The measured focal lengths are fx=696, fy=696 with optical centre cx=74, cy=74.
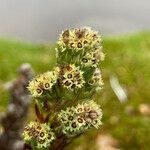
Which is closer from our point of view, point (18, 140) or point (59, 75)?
point (59, 75)

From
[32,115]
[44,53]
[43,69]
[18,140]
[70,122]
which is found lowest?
[70,122]

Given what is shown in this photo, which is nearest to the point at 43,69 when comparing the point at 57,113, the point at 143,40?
the point at 143,40

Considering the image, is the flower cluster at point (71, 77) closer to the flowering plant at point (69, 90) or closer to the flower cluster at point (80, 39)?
the flowering plant at point (69, 90)

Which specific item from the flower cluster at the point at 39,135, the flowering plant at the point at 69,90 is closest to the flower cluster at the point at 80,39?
the flowering plant at the point at 69,90

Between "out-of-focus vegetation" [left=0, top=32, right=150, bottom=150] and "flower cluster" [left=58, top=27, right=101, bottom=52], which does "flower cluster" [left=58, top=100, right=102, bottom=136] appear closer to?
"flower cluster" [left=58, top=27, right=101, bottom=52]

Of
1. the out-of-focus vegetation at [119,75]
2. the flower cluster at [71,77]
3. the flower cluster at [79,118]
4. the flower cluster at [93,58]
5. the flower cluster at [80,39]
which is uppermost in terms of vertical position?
the out-of-focus vegetation at [119,75]

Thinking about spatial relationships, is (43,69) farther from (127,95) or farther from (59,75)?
(59,75)

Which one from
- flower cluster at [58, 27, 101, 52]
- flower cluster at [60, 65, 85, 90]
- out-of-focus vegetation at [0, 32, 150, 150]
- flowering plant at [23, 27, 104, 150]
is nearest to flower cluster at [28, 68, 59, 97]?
flowering plant at [23, 27, 104, 150]

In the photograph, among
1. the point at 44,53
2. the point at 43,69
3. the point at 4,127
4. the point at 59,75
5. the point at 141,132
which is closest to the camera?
the point at 59,75
